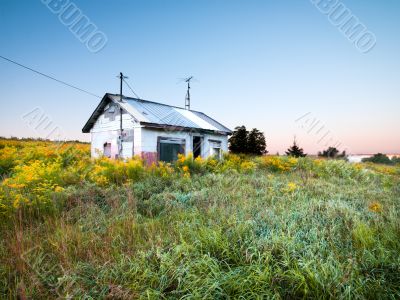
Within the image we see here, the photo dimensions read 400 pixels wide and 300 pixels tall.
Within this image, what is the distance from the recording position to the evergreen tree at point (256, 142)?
21234mm

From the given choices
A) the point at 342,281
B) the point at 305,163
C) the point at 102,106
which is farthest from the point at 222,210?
the point at 102,106

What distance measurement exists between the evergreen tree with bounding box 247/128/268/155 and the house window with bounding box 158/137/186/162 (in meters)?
9.02

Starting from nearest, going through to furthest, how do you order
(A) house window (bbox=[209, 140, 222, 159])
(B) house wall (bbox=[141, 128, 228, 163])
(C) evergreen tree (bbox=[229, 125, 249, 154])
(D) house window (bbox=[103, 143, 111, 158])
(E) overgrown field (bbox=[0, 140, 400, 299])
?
(E) overgrown field (bbox=[0, 140, 400, 299])
(B) house wall (bbox=[141, 128, 228, 163])
(D) house window (bbox=[103, 143, 111, 158])
(A) house window (bbox=[209, 140, 222, 159])
(C) evergreen tree (bbox=[229, 125, 249, 154])

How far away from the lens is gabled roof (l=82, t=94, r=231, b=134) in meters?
12.4

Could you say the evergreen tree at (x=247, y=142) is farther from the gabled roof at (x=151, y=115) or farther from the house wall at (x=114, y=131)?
the house wall at (x=114, y=131)

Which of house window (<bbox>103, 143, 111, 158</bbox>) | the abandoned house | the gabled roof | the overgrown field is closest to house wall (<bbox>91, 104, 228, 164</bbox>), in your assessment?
the abandoned house

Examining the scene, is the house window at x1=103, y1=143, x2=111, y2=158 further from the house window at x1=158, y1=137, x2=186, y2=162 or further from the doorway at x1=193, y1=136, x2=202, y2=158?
the doorway at x1=193, y1=136, x2=202, y2=158

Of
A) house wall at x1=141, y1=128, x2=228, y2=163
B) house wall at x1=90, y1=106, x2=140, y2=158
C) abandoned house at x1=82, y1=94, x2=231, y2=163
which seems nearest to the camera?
house wall at x1=141, y1=128, x2=228, y2=163

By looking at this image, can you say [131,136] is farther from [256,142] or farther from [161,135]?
[256,142]

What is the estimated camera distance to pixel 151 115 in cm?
1315

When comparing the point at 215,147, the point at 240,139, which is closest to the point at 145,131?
the point at 215,147

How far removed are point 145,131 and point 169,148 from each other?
172 cm

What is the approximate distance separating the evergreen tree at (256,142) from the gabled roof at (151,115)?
5.09m

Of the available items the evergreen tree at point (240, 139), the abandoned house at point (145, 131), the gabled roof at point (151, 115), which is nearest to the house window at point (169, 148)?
the abandoned house at point (145, 131)
